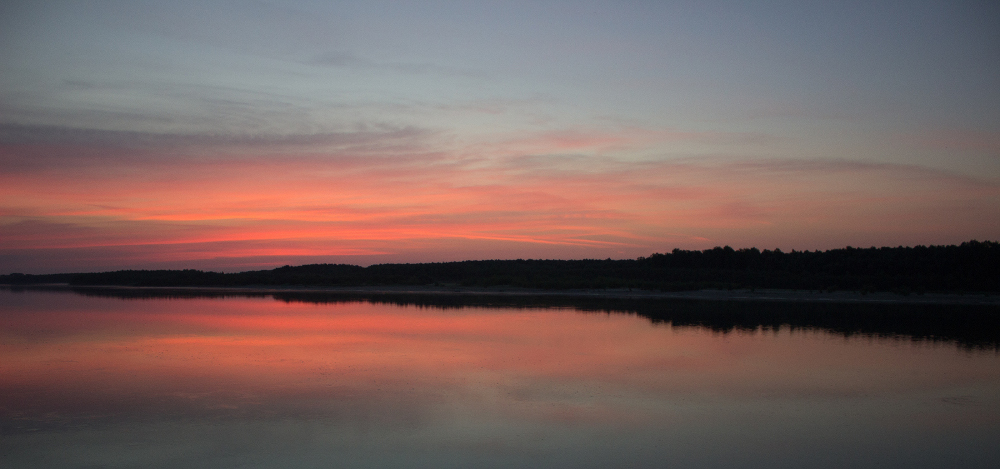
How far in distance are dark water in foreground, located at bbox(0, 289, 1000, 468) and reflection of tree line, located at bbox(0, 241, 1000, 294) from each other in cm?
2127

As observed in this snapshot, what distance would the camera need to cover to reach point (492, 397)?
28.6 feet

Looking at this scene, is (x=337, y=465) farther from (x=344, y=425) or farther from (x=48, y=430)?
(x=48, y=430)

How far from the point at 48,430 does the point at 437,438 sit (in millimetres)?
4063

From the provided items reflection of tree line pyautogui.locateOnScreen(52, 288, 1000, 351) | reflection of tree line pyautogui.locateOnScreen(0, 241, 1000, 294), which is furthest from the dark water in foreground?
reflection of tree line pyautogui.locateOnScreen(0, 241, 1000, 294)

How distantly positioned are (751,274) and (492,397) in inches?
1457

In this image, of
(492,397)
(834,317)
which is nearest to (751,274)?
(834,317)

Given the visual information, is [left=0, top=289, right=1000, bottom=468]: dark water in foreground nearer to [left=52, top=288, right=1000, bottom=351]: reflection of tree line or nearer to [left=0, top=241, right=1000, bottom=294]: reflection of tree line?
[left=52, top=288, right=1000, bottom=351]: reflection of tree line

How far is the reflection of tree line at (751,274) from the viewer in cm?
3647

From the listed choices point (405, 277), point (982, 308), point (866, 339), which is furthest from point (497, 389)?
point (405, 277)

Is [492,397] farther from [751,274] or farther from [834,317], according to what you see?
[751,274]

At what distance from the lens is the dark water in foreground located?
6363 mm

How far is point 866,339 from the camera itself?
1573cm

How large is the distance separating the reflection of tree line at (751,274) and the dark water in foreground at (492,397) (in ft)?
69.8

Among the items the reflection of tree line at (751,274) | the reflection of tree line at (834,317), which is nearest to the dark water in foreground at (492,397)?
the reflection of tree line at (834,317)
